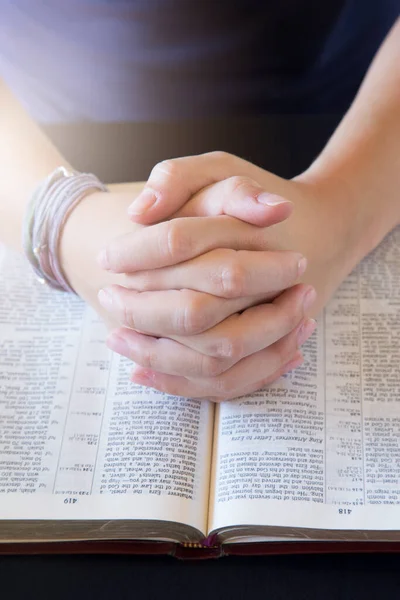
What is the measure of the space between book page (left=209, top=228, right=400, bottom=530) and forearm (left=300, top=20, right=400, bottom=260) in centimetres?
9

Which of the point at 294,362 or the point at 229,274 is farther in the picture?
the point at 294,362

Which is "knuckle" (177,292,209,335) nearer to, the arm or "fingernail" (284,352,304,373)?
the arm

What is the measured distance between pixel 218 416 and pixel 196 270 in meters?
0.17

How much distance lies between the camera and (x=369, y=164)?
26.3 inches

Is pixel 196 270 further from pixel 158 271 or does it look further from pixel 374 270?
pixel 374 270

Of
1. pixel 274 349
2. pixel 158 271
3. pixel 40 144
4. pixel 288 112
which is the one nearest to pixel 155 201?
pixel 158 271

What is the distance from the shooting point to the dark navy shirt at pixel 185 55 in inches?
31.4

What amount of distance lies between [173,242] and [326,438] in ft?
0.79

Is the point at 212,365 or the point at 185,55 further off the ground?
the point at 185,55

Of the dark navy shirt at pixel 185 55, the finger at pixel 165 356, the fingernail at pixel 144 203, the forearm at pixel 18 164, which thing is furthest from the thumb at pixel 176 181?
the dark navy shirt at pixel 185 55

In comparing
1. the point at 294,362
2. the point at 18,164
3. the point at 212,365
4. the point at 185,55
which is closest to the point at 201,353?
the point at 212,365

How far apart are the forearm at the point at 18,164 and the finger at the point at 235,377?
0.26m

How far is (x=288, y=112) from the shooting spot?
2.86ft

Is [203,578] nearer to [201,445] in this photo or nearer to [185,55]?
[201,445]
